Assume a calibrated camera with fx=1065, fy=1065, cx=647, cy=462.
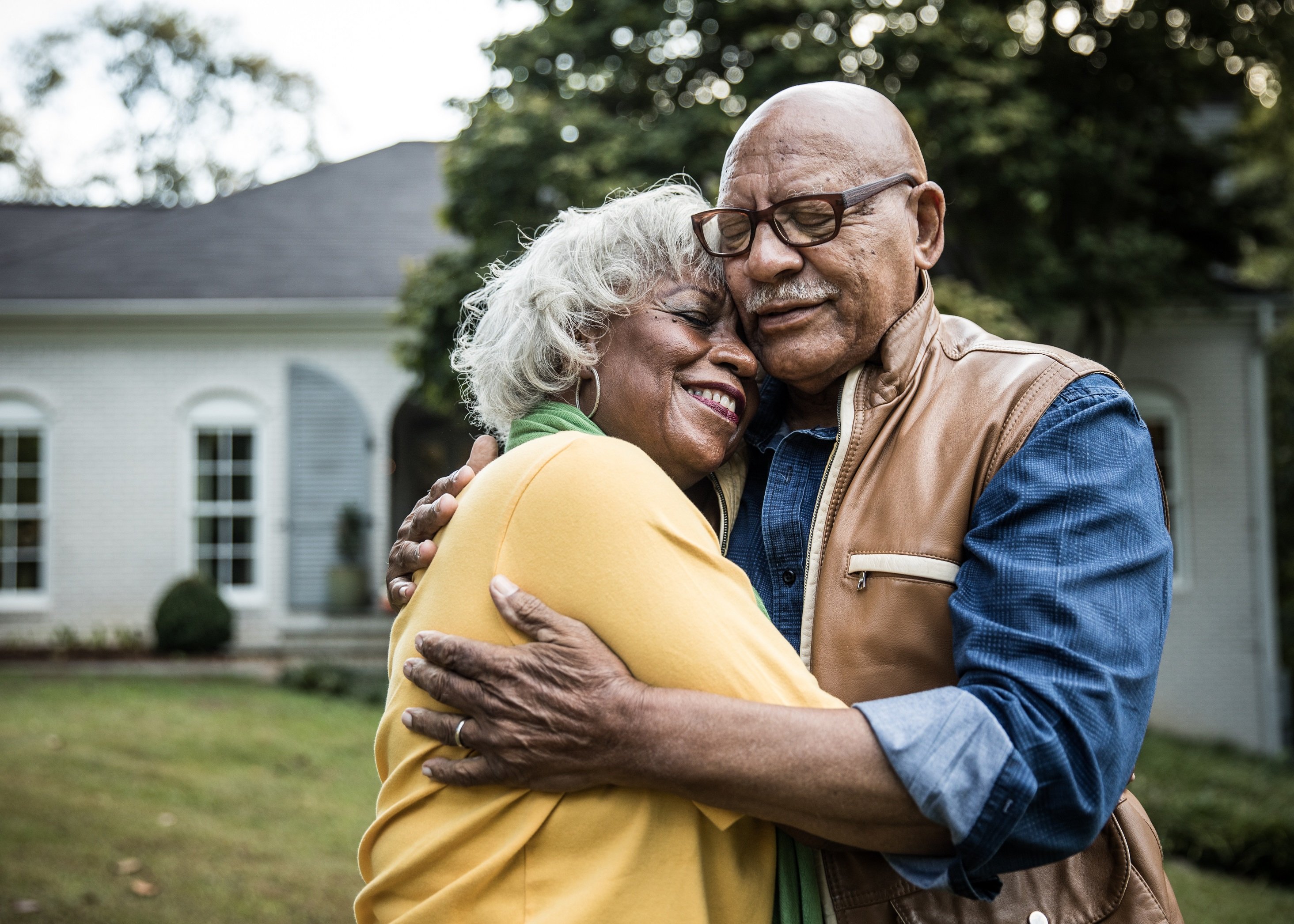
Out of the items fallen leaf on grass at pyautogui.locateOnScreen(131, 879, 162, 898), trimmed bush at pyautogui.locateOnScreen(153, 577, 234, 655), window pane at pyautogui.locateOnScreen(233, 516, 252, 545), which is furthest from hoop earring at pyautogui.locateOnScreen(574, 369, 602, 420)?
window pane at pyautogui.locateOnScreen(233, 516, 252, 545)

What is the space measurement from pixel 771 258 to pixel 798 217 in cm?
9

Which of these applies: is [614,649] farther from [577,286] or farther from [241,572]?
[241,572]

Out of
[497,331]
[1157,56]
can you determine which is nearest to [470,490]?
[497,331]

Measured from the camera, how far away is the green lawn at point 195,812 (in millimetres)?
6004

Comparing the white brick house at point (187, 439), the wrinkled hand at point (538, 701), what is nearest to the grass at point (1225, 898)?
the wrinkled hand at point (538, 701)

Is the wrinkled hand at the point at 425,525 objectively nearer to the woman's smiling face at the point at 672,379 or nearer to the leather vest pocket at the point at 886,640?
the woman's smiling face at the point at 672,379

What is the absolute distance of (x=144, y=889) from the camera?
19.8 feet

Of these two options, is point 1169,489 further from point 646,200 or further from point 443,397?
point 646,200

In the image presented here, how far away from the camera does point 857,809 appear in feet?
5.15

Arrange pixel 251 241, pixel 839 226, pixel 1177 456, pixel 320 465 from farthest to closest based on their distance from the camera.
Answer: pixel 251 241
pixel 320 465
pixel 1177 456
pixel 839 226

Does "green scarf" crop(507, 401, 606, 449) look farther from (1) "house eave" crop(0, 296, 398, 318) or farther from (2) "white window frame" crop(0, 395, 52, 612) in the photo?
(2) "white window frame" crop(0, 395, 52, 612)

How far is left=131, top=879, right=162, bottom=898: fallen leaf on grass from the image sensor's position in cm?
599

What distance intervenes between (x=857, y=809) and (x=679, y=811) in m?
0.30

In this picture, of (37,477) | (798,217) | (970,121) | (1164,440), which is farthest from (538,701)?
(37,477)
